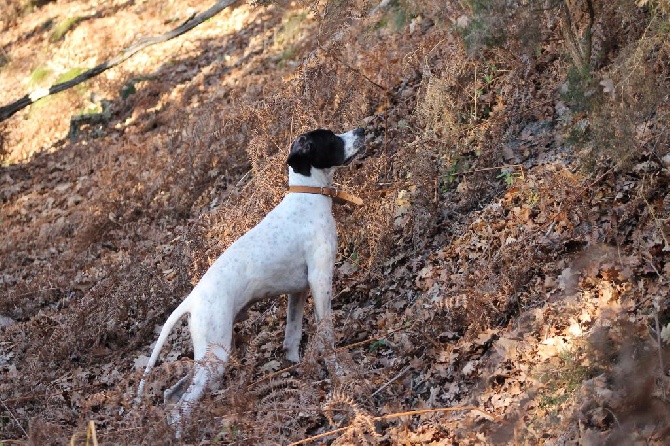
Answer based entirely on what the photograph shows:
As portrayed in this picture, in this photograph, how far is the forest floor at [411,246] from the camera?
5539 mm

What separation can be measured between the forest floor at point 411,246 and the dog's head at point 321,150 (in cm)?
137

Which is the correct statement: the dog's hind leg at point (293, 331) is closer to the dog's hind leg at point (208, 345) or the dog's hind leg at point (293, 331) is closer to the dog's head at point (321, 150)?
the dog's hind leg at point (208, 345)

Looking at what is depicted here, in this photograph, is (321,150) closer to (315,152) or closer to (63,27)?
(315,152)

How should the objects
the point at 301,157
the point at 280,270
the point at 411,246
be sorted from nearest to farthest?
the point at 280,270 < the point at 301,157 < the point at 411,246

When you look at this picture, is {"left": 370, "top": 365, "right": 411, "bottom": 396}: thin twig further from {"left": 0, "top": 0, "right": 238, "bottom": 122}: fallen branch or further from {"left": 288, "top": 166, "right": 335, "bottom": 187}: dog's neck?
{"left": 0, "top": 0, "right": 238, "bottom": 122}: fallen branch

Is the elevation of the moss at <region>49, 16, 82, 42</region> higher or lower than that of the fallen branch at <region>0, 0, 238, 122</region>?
higher

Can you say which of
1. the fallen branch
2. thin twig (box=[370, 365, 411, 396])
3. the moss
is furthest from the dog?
the moss

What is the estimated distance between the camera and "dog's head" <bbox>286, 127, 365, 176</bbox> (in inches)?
284

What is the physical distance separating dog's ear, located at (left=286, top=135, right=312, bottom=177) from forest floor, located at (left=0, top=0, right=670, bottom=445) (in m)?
1.48

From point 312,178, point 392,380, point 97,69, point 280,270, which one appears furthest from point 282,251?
point 97,69

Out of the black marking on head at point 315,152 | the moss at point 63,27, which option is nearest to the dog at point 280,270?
the black marking on head at point 315,152

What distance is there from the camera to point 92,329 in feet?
29.2

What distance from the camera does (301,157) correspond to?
7203mm

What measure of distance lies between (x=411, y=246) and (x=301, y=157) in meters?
1.88
